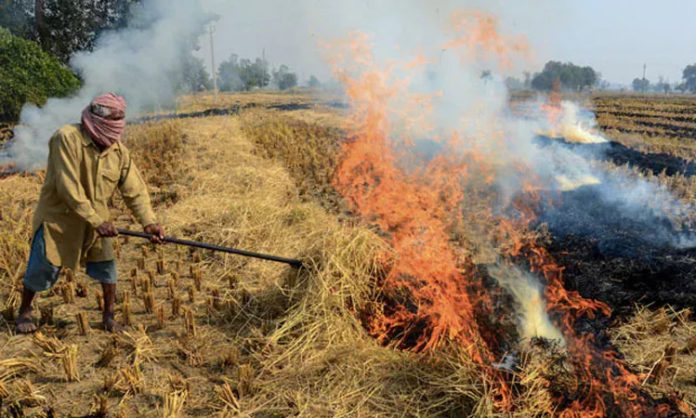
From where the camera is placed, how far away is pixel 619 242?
5820mm

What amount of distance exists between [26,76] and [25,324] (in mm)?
9608

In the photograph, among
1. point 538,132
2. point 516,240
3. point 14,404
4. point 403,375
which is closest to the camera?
Answer: point 14,404

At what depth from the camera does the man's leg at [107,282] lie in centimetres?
383

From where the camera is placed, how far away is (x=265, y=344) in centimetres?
374

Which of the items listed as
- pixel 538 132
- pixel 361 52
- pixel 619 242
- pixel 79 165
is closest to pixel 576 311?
pixel 619 242

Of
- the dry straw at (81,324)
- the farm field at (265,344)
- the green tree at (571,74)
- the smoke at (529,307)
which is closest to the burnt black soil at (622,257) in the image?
the farm field at (265,344)

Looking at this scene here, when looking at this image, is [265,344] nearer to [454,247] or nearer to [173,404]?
[173,404]

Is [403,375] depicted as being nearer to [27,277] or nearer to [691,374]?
[691,374]

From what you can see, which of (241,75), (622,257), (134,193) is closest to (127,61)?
(134,193)

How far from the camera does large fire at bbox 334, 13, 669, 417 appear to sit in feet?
9.84

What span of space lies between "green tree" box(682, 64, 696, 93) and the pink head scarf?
11863 centimetres

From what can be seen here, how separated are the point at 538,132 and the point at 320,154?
32.1ft

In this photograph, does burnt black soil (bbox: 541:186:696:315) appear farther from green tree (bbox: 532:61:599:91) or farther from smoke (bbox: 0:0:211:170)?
green tree (bbox: 532:61:599:91)

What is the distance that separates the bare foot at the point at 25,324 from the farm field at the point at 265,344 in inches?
2.5
